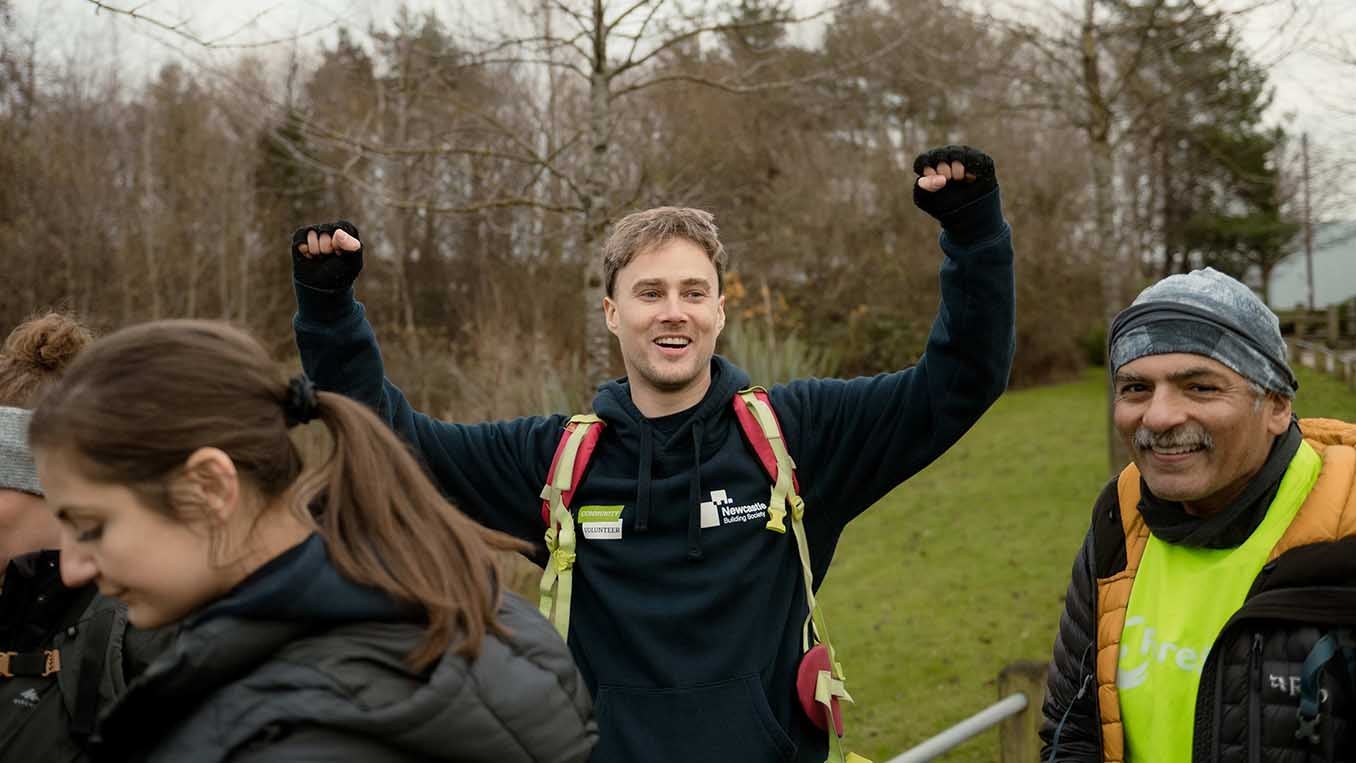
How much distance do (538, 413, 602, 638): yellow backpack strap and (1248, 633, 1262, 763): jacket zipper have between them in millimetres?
1357

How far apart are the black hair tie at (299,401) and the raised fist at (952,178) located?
1.39 meters

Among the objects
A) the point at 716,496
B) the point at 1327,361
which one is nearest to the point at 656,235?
the point at 716,496

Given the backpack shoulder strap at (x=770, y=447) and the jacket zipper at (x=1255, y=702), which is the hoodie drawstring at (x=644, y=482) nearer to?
the backpack shoulder strap at (x=770, y=447)

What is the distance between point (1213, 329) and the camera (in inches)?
91.1

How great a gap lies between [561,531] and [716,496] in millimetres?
357

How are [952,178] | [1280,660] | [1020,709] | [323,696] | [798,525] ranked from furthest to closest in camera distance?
[1020,709]
[798,525]
[952,178]
[1280,660]
[323,696]

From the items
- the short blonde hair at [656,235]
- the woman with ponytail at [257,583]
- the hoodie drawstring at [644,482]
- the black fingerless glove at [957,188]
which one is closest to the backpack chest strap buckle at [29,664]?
the woman with ponytail at [257,583]

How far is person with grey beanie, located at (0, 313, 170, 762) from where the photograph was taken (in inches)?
81.1

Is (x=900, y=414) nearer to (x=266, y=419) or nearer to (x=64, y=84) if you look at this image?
(x=266, y=419)

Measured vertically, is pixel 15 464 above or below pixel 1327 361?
below

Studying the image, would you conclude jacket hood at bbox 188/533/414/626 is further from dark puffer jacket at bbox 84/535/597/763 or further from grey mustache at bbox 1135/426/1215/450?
grey mustache at bbox 1135/426/1215/450

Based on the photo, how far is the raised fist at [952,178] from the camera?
2.47 metres

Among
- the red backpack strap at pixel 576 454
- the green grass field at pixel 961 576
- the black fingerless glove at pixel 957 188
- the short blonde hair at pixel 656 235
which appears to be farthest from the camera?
the green grass field at pixel 961 576

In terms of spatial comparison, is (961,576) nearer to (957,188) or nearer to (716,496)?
(716,496)
